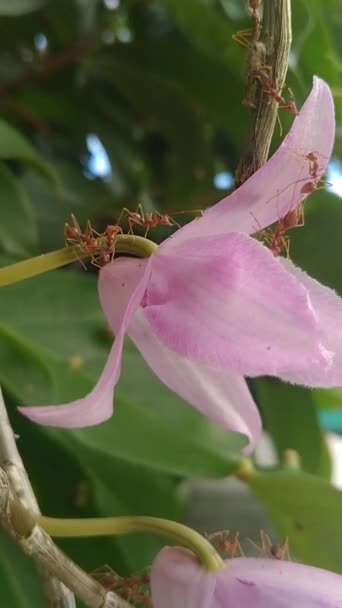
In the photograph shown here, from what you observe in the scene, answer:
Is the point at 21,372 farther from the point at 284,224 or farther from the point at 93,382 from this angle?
the point at 284,224

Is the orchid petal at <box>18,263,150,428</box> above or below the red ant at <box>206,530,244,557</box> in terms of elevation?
above

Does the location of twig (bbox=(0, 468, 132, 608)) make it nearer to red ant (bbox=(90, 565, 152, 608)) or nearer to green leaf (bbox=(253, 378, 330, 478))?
red ant (bbox=(90, 565, 152, 608))

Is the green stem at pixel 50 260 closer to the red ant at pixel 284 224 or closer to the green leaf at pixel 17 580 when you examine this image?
the red ant at pixel 284 224

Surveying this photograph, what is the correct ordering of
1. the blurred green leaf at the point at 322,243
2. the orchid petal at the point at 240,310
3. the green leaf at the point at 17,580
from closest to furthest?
the orchid petal at the point at 240,310
the green leaf at the point at 17,580
the blurred green leaf at the point at 322,243

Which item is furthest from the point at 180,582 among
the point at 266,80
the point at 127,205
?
the point at 127,205

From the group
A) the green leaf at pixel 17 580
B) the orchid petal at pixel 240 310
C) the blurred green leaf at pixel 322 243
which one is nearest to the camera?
the orchid petal at pixel 240 310

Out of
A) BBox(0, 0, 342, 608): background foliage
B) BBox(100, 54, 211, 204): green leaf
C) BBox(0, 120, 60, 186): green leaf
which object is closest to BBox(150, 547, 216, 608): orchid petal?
BBox(0, 0, 342, 608): background foliage

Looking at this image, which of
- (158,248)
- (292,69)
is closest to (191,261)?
(158,248)

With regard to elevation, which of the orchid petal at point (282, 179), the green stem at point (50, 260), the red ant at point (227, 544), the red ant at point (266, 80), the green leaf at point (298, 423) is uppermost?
the red ant at point (266, 80)

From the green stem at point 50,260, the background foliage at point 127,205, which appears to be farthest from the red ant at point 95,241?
the background foliage at point 127,205
